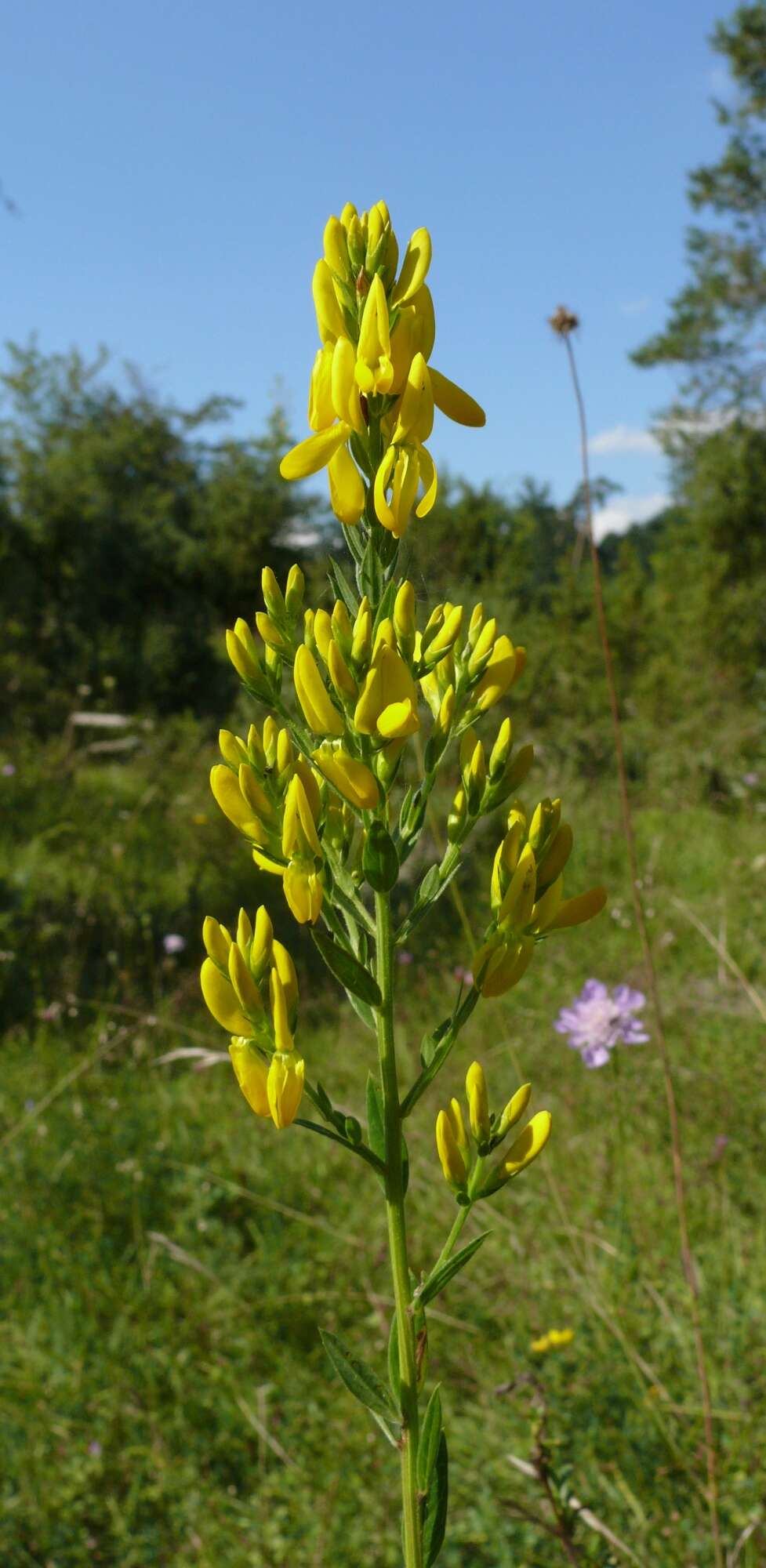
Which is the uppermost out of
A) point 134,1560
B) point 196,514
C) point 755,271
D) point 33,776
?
point 755,271

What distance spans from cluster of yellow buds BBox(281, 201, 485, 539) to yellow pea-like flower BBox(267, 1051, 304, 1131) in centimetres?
45

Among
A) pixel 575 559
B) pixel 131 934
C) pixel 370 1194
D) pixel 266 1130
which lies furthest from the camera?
pixel 131 934

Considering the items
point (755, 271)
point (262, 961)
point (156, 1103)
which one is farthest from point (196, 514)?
point (262, 961)

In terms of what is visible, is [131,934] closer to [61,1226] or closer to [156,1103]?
[156,1103]

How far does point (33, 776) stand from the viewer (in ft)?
25.7

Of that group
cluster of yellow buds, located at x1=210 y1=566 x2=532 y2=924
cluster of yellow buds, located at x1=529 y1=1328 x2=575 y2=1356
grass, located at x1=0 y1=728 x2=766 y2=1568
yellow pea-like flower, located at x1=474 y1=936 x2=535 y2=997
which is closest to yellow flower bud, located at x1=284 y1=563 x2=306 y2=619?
cluster of yellow buds, located at x1=210 y1=566 x2=532 y2=924

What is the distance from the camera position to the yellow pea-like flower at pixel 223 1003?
0.86 m

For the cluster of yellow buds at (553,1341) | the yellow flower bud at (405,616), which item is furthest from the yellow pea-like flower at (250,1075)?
the cluster of yellow buds at (553,1341)

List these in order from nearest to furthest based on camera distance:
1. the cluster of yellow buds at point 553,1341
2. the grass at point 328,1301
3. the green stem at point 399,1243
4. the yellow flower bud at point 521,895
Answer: the green stem at point 399,1243 → the yellow flower bud at point 521,895 → the grass at point 328,1301 → the cluster of yellow buds at point 553,1341

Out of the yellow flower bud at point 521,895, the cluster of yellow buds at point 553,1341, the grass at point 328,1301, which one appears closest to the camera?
the yellow flower bud at point 521,895

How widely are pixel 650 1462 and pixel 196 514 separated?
616 inches

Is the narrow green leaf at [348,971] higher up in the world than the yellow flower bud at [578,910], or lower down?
lower down

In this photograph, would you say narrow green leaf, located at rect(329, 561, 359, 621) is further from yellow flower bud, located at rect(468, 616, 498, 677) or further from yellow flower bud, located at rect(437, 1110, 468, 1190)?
yellow flower bud, located at rect(437, 1110, 468, 1190)

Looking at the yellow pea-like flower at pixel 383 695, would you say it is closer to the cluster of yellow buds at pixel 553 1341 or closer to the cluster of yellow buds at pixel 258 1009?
the cluster of yellow buds at pixel 258 1009
